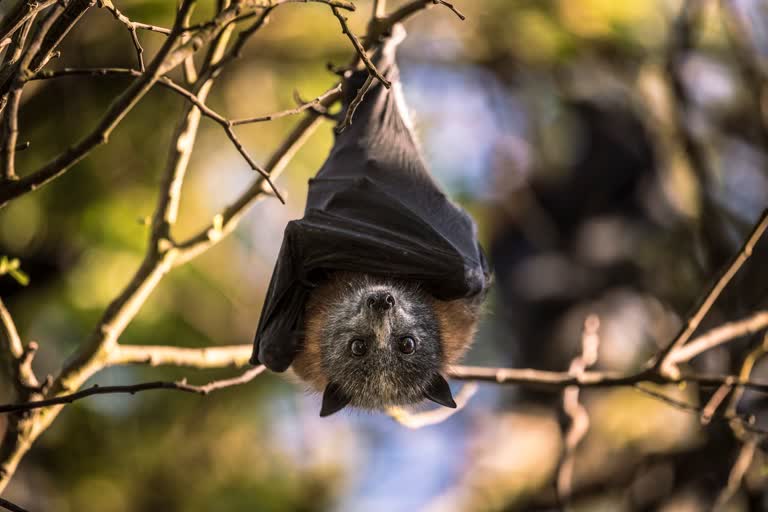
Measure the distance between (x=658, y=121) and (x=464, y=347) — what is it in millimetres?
4888

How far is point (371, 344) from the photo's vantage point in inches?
246

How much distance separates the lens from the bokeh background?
9.75 m

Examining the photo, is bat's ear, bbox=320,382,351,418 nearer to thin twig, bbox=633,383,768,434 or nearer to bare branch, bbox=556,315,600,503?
bare branch, bbox=556,315,600,503

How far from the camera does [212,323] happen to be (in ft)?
39.4

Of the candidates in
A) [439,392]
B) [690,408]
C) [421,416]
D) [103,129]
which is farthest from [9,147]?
[690,408]

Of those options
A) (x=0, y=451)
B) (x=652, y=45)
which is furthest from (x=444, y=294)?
(x=652, y=45)

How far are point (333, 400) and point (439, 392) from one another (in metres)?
0.70

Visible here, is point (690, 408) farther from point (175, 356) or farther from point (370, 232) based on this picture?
point (175, 356)

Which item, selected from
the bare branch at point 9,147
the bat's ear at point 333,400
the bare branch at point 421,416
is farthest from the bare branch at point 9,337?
the bare branch at point 421,416

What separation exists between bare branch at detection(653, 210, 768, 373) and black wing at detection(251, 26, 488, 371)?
1315 millimetres

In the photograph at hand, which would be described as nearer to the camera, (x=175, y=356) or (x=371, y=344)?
(x=175, y=356)

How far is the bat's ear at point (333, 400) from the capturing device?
5953mm

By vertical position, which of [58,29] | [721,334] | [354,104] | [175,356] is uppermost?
[58,29]

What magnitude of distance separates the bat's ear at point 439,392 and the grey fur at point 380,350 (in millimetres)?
56
